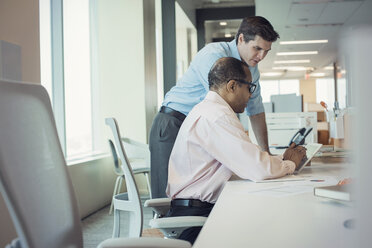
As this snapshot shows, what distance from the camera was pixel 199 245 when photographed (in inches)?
28.1

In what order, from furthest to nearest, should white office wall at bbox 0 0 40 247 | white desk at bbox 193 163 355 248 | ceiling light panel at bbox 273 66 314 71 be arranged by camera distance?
ceiling light panel at bbox 273 66 314 71 < white office wall at bbox 0 0 40 247 < white desk at bbox 193 163 355 248

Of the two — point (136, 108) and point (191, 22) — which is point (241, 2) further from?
point (136, 108)

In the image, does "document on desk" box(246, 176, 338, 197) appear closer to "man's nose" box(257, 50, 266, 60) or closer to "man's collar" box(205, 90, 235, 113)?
"man's collar" box(205, 90, 235, 113)

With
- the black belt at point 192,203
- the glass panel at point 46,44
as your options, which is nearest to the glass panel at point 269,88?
the glass panel at point 46,44

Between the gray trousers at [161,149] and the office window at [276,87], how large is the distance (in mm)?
21056

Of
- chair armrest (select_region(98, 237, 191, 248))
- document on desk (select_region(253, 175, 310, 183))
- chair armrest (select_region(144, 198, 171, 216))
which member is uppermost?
document on desk (select_region(253, 175, 310, 183))

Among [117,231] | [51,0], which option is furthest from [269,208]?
[51,0]

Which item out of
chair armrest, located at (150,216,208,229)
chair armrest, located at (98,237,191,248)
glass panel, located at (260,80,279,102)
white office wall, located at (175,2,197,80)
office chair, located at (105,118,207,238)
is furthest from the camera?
glass panel, located at (260,80,279,102)

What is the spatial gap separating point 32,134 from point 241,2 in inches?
337

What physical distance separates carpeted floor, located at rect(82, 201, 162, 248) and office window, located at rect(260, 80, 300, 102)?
19.0 metres

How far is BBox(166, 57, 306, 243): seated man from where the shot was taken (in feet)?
5.02

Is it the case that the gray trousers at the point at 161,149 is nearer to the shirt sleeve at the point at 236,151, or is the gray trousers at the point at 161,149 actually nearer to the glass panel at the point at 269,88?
the shirt sleeve at the point at 236,151

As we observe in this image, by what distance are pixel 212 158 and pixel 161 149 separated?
0.67m

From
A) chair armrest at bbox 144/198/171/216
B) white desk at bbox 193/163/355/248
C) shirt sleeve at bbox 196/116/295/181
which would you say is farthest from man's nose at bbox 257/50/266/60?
white desk at bbox 193/163/355/248
